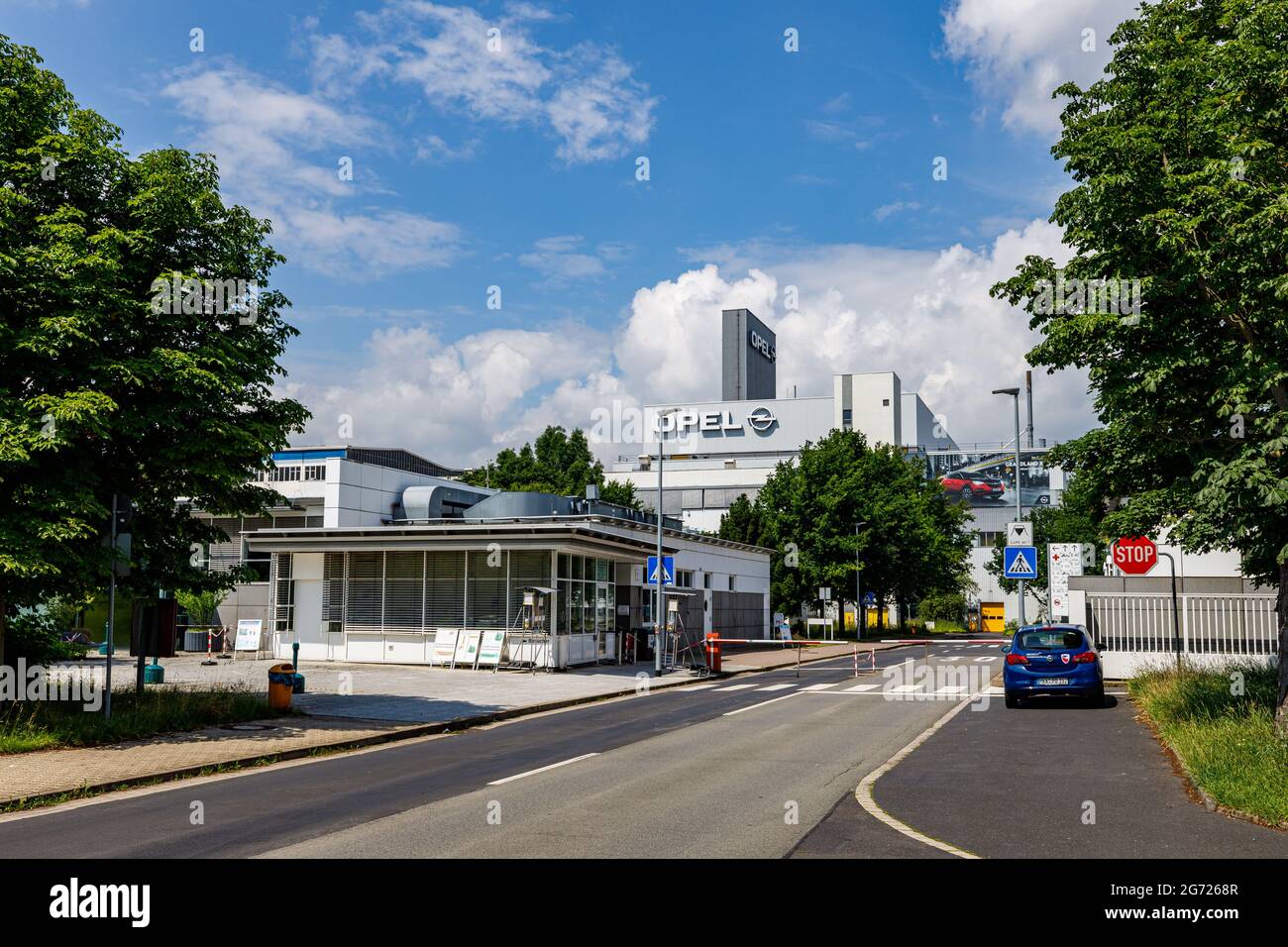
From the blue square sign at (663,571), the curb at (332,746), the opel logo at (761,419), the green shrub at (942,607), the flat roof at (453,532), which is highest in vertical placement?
the opel logo at (761,419)

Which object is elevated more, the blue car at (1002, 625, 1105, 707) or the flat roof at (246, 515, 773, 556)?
the flat roof at (246, 515, 773, 556)

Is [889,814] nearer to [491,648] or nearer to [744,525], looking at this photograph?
[491,648]

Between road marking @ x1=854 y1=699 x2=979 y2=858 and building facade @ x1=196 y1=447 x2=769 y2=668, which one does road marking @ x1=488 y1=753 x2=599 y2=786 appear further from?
building facade @ x1=196 y1=447 x2=769 y2=668

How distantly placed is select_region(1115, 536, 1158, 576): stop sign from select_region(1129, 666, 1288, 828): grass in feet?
22.9

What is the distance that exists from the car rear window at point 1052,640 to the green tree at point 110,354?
547 inches

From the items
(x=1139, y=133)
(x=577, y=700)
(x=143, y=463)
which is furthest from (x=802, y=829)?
(x=577, y=700)

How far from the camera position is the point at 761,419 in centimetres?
10862

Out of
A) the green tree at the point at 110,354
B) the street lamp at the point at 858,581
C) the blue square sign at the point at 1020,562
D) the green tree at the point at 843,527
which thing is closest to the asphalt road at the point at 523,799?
the green tree at the point at 110,354

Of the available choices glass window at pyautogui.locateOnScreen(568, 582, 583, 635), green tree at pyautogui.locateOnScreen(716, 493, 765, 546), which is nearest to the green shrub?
green tree at pyautogui.locateOnScreen(716, 493, 765, 546)

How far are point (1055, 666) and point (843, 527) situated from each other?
47.1 meters

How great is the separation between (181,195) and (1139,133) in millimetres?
13265

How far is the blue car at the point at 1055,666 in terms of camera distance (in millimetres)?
19812

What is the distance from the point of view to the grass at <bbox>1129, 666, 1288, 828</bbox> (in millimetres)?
9570

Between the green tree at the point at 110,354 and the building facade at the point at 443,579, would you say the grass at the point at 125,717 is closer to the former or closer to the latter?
the green tree at the point at 110,354
